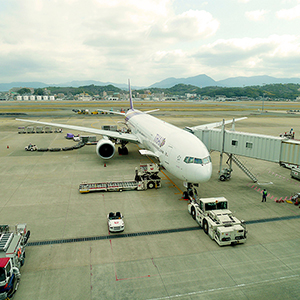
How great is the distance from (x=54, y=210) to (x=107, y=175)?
8.53m

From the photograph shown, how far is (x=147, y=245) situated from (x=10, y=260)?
22.2 ft

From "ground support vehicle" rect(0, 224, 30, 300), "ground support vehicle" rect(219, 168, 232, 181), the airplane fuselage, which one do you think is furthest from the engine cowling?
"ground support vehicle" rect(0, 224, 30, 300)

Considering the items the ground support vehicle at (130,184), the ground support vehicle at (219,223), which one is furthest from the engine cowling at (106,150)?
the ground support vehicle at (219,223)

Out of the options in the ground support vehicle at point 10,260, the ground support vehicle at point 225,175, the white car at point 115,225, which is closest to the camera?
the ground support vehicle at point 10,260

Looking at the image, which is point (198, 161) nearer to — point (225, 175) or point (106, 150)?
point (225, 175)

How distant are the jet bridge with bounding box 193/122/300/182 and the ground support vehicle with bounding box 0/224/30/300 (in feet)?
61.7

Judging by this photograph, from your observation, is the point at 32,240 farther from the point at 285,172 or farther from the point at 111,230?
the point at 285,172

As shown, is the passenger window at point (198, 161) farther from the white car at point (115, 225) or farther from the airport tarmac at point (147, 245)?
the white car at point (115, 225)

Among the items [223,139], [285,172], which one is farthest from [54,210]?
[285,172]

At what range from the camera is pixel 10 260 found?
1005 centimetres

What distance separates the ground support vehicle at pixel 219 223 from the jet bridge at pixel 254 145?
25.7ft

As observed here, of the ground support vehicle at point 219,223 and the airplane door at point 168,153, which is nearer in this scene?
the ground support vehicle at point 219,223

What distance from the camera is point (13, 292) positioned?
9.99 metres

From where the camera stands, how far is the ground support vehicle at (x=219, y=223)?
13.6 m
